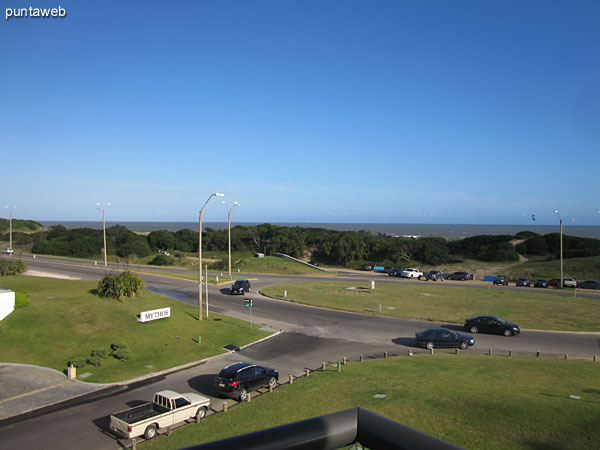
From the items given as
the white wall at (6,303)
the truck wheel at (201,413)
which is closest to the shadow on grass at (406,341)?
the truck wheel at (201,413)

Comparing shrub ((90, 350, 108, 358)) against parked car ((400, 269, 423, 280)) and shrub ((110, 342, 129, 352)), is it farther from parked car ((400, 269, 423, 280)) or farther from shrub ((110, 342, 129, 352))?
parked car ((400, 269, 423, 280))

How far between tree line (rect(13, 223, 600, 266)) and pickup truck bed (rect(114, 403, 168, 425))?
238 feet

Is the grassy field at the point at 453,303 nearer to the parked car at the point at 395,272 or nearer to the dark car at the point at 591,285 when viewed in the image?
the dark car at the point at 591,285

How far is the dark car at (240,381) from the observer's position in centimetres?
1880

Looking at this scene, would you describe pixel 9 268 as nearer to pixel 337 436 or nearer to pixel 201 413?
pixel 201 413

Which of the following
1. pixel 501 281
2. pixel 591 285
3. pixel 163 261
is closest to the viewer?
pixel 591 285

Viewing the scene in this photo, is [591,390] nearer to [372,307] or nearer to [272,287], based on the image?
[372,307]

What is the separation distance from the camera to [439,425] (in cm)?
1429

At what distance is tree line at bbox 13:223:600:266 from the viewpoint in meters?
87.4

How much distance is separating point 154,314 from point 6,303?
862 centimetres

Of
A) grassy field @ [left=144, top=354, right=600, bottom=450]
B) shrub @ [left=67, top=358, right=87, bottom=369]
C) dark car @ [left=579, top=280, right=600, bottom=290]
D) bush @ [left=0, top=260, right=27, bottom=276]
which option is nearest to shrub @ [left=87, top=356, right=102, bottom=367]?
shrub @ [left=67, top=358, right=87, bottom=369]

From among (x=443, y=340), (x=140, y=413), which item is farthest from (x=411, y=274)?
(x=140, y=413)

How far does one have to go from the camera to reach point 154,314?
96.2ft

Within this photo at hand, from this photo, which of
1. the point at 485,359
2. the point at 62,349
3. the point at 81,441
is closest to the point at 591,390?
the point at 485,359
